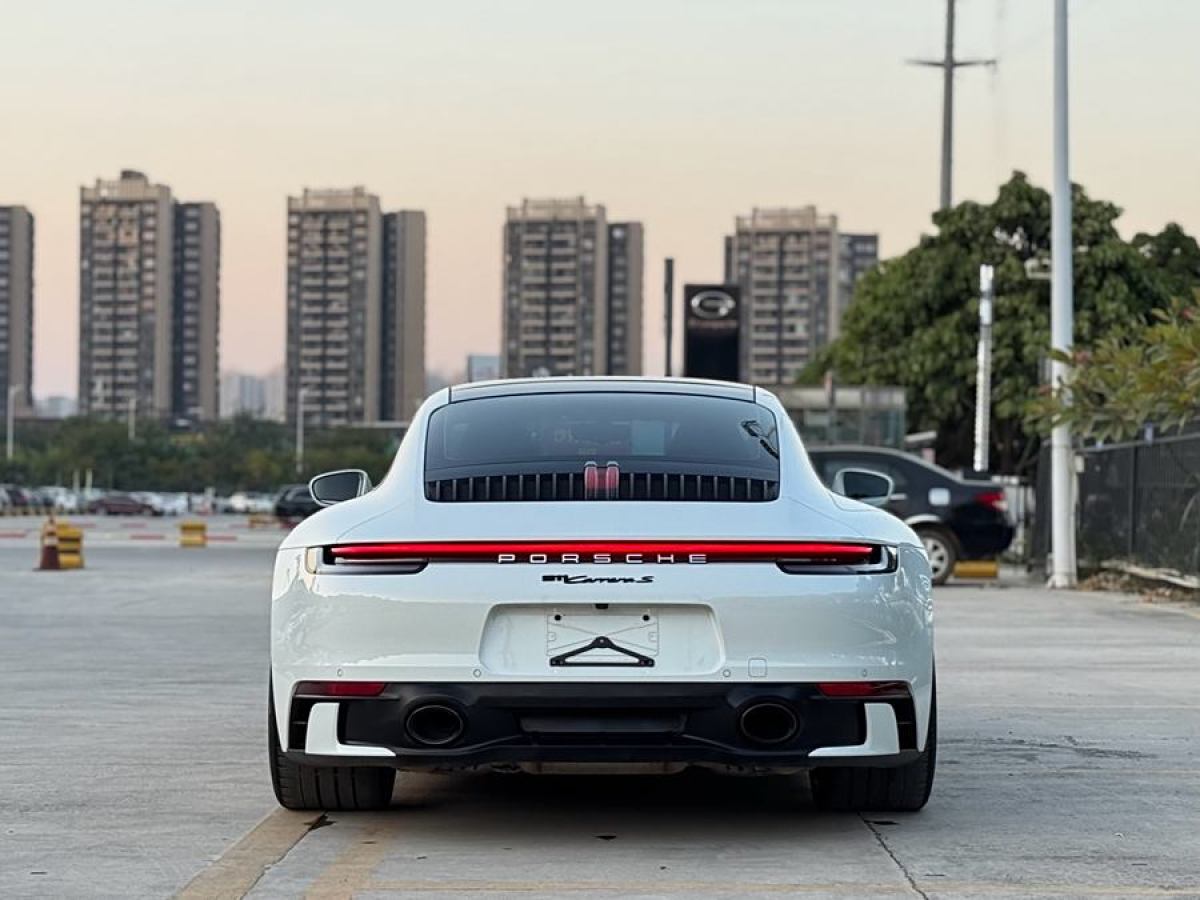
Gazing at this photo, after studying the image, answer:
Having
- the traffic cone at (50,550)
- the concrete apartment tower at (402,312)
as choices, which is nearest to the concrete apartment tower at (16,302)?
the concrete apartment tower at (402,312)

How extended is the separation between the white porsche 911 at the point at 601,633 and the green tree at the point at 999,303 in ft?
122

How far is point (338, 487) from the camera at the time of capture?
320 inches

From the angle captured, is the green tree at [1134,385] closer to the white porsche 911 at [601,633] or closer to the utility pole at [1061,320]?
the utility pole at [1061,320]

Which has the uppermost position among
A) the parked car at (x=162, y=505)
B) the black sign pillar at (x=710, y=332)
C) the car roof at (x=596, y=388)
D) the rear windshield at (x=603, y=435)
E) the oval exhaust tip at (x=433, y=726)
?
the black sign pillar at (x=710, y=332)

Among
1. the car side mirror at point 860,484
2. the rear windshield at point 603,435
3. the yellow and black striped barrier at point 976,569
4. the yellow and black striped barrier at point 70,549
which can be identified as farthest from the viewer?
the yellow and black striped barrier at point 70,549

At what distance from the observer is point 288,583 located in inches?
261

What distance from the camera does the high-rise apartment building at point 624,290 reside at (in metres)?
178

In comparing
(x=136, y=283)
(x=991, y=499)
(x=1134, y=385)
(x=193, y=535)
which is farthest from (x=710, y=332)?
(x=136, y=283)

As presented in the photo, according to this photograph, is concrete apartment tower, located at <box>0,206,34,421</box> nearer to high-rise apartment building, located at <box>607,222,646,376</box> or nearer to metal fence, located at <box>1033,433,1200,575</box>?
high-rise apartment building, located at <box>607,222,646,376</box>

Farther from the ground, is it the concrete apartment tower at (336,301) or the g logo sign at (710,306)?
the concrete apartment tower at (336,301)

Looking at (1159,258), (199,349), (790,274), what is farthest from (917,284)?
(199,349)

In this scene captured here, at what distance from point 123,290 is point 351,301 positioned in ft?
64.2

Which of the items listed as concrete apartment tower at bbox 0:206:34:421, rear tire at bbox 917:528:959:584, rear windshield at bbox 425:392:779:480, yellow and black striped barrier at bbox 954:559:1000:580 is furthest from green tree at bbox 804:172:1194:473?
concrete apartment tower at bbox 0:206:34:421

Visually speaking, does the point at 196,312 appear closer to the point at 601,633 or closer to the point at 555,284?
the point at 555,284
